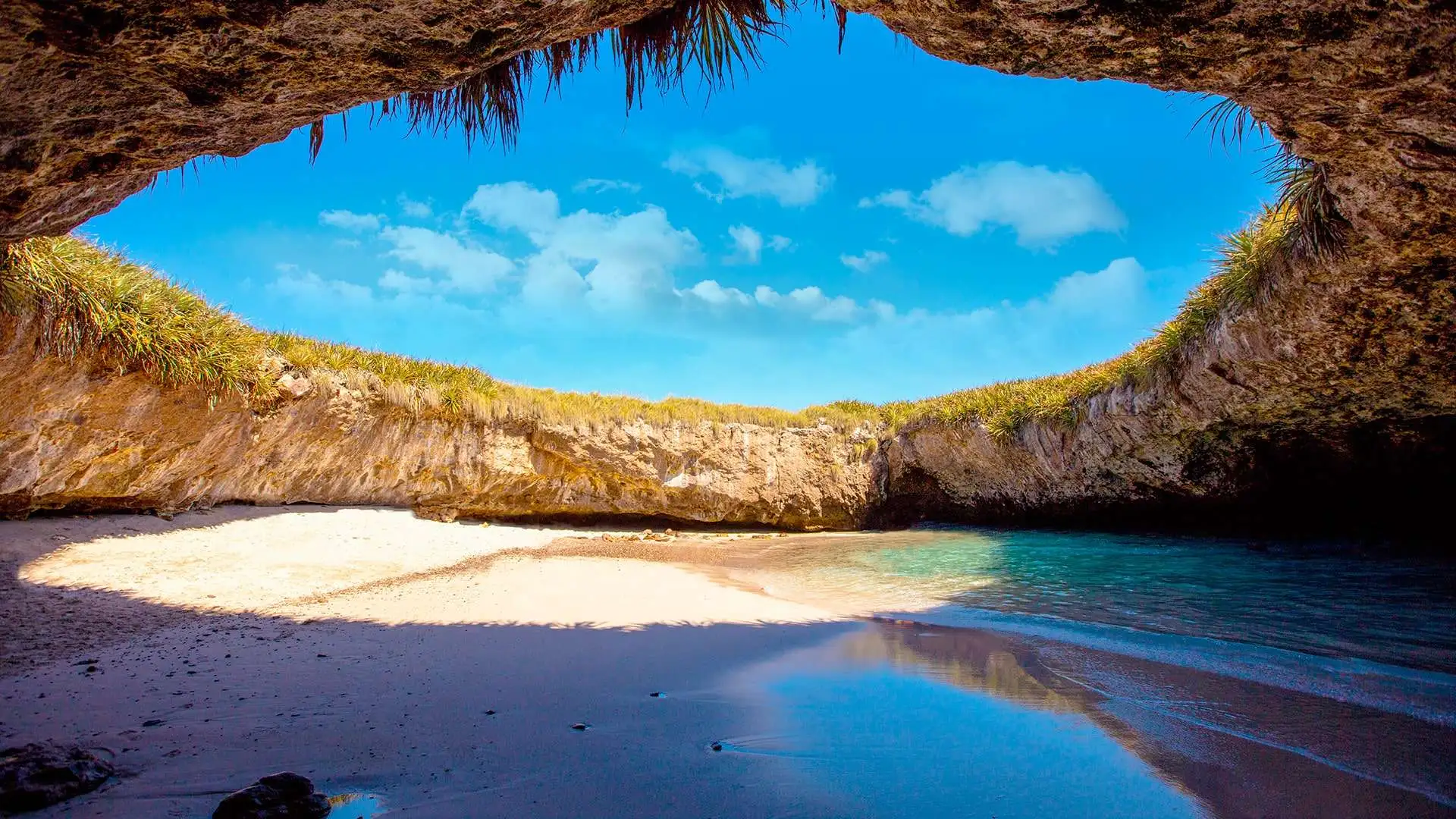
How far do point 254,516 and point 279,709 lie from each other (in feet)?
21.3

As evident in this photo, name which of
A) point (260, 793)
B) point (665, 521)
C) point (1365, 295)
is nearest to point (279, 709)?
point (260, 793)

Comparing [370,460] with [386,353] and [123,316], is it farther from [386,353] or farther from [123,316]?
[123,316]

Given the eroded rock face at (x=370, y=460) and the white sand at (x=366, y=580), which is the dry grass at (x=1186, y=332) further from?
the white sand at (x=366, y=580)

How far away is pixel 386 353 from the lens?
33.4 feet

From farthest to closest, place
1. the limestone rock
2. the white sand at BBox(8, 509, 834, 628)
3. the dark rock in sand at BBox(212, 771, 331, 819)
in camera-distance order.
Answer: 1. the limestone rock
2. the white sand at BBox(8, 509, 834, 628)
3. the dark rock in sand at BBox(212, 771, 331, 819)

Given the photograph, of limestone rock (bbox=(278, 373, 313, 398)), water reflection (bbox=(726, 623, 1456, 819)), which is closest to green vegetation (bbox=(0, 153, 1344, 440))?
limestone rock (bbox=(278, 373, 313, 398))

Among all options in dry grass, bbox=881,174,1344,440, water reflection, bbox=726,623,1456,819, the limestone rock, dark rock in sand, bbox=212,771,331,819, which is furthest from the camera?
the limestone rock

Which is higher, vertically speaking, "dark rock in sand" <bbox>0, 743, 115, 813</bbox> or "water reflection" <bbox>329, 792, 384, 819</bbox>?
"dark rock in sand" <bbox>0, 743, 115, 813</bbox>

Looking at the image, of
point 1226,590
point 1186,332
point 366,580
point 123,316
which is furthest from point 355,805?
point 1186,332

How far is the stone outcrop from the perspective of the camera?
192cm

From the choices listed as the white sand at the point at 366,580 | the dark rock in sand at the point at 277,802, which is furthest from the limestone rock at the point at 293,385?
the dark rock in sand at the point at 277,802

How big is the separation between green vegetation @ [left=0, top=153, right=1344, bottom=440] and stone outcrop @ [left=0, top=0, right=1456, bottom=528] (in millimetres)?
255

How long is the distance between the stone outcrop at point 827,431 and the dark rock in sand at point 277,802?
7.23 feet

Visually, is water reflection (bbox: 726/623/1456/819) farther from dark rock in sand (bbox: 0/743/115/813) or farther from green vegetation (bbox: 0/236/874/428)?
green vegetation (bbox: 0/236/874/428)
